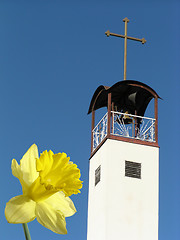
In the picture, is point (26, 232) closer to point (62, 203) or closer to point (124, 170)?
point (62, 203)

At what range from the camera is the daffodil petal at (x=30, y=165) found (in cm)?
62

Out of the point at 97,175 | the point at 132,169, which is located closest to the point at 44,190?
the point at 132,169

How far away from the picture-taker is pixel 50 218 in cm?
58

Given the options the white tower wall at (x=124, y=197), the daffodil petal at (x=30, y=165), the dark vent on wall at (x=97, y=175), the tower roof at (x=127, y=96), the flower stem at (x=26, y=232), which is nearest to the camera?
the flower stem at (x=26, y=232)

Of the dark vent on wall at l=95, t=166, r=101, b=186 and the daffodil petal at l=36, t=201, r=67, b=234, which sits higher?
the dark vent on wall at l=95, t=166, r=101, b=186

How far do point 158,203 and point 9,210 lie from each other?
11.8 metres

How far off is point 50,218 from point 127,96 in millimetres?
12701

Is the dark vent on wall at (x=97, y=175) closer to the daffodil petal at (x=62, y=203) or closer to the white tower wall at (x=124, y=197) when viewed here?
the white tower wall at (x=124, y=197)

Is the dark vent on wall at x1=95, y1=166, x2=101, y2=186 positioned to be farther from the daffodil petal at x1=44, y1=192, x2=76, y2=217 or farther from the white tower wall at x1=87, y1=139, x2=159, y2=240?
the daffodil petal at x1=44, y1=192, x2=76, y2=217

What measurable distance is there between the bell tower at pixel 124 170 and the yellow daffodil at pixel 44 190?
10942 mm

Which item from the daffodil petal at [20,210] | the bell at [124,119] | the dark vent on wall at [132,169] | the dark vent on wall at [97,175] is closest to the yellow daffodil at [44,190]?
the daffodil petal at [20,210]

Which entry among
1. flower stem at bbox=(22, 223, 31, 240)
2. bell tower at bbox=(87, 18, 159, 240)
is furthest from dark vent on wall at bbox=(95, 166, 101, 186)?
flower stem at bbox=(22, 223, 31, 240)

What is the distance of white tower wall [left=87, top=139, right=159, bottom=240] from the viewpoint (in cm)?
1155

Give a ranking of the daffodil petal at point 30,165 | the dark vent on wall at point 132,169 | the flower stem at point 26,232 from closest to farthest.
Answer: the flower stem at point 26,232
the daffodil petal at point 30,165
the dark vent on wall at point 132,169
